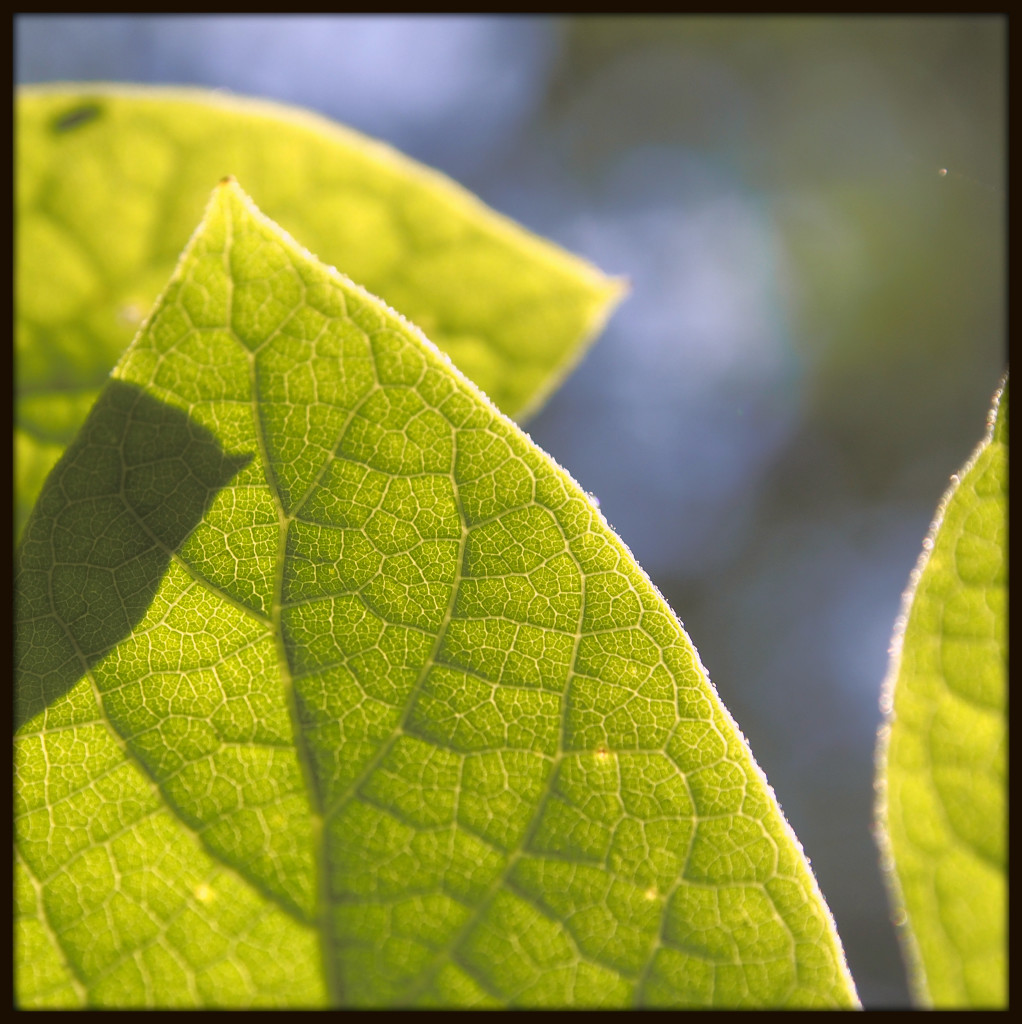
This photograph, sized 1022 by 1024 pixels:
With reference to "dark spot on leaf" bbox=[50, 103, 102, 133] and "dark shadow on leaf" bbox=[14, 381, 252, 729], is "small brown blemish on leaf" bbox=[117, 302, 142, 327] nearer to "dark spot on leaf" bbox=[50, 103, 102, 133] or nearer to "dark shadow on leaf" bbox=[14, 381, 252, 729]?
"dark spot on leaf" bbox=[50, 103, 102, 133]

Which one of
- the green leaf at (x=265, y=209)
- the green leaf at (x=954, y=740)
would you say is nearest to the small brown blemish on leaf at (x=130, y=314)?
the green leaf at (x=265, y=209)

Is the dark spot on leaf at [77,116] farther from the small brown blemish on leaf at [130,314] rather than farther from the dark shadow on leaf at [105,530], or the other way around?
the dark shadow on leaf at [105,530]

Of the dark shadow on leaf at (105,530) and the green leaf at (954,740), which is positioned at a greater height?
the dark shadow on leaf at (105,530)

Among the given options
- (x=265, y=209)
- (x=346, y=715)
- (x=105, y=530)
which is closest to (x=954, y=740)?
(x=346, y=715)

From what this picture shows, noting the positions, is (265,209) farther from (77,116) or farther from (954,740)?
(954,740)

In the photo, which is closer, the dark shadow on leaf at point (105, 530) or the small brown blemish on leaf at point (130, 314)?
the dark shadow on leaf at point (105, 530)
